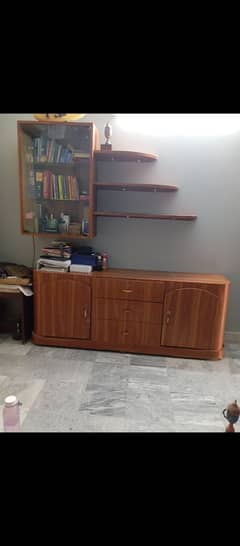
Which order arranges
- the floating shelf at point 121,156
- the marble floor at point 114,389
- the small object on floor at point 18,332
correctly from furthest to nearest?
the small object on floor at point 18,332
the floating shelf at point 121,156
the marble floor at point 114,389

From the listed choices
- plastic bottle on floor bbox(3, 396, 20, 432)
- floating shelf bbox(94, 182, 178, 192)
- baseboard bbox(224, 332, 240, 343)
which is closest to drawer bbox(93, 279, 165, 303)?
floating shelf bbox(94, 182, 178, 192)

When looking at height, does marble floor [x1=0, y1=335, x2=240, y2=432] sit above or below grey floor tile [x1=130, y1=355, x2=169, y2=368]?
above

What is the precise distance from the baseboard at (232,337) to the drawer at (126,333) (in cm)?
85

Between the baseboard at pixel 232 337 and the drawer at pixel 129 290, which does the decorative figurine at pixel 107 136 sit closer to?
the drawer at pixel 129 290

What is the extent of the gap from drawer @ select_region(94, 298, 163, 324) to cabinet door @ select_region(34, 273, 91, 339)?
11cm

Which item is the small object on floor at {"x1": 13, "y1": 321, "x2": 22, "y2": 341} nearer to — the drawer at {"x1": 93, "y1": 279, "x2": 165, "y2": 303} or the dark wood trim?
the dark wood trim

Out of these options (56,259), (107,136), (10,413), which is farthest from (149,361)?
(107,136)

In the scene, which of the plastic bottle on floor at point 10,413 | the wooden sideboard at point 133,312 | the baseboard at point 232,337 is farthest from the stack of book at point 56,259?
the baseboard at point 232,337

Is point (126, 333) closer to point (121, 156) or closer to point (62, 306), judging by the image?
point (62, 306)

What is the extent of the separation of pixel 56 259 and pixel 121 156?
1.07 meters

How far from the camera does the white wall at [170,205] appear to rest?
2543 millimetres

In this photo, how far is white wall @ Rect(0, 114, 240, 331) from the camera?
8.34 ft
